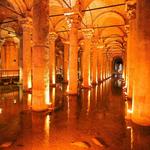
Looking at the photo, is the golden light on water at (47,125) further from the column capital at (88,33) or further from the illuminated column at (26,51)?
the column capital at (88,33)

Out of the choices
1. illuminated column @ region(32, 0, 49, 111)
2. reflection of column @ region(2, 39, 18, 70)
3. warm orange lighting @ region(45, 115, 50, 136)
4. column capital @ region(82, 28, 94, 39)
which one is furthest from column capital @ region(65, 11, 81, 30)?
reflection of column @ region(2, 39, 18, 70)

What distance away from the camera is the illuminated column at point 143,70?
661 cm

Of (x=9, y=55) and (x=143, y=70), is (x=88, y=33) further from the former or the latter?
(x=9, y=55)

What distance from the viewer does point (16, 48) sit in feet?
98.4

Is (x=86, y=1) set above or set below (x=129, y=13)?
above

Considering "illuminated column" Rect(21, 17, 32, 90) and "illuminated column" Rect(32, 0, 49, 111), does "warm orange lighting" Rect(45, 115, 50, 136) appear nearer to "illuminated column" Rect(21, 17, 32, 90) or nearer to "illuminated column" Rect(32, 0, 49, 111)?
"illuminated column" Rect(32, 0, 49, 111)

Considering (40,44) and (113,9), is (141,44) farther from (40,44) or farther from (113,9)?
(113,9)

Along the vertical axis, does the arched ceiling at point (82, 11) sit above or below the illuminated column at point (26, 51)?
above

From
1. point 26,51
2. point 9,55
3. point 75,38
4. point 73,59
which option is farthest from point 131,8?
point 9,55

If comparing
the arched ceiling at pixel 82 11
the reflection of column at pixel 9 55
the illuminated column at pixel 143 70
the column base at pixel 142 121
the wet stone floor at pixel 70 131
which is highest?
the arched ceiling at pixel 82 11

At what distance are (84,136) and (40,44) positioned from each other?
15.2ft

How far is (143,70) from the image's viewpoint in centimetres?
673

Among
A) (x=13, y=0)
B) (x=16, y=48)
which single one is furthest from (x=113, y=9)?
(x=16, y=48)

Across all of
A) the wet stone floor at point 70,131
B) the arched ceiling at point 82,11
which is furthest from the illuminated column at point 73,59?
the wet stone floor at point 70,131
